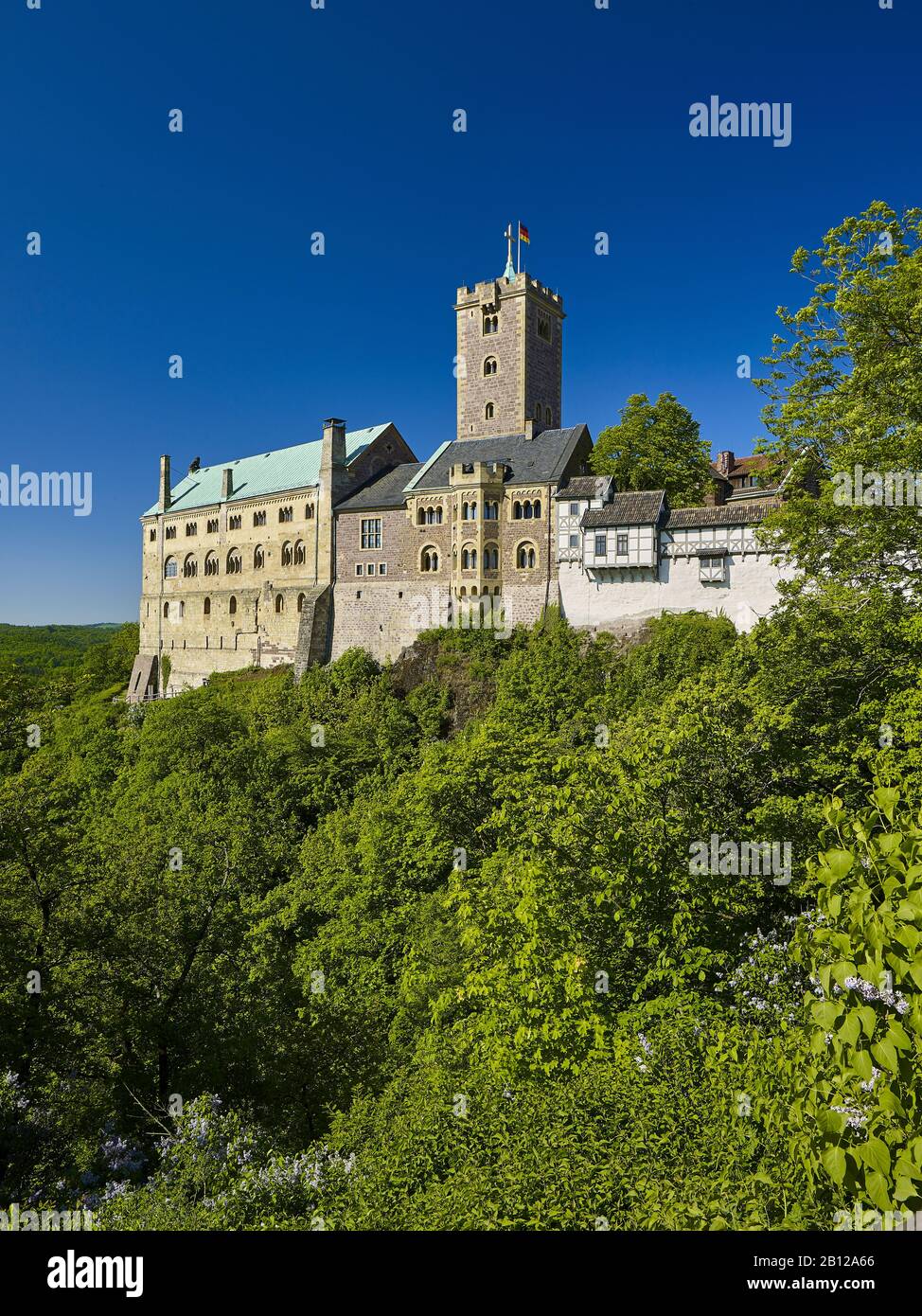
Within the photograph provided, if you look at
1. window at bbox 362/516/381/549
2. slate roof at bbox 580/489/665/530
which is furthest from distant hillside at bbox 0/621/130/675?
slate roof at bbox 580/489/665/530

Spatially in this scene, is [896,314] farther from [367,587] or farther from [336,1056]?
[367,587]

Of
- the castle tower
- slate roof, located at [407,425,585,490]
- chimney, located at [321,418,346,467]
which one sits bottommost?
slate roof, located at [407,425,585,490]

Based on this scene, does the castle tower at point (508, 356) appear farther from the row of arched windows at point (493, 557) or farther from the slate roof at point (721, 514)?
the slate roof at point (721, 514)

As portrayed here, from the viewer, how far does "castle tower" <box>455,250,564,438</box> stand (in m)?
48.7

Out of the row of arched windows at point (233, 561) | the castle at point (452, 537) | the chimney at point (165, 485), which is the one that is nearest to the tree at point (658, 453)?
the castle at point (452, 537)

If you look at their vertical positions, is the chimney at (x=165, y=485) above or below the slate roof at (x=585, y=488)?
above

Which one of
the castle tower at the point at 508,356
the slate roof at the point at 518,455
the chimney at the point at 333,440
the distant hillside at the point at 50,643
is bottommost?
the distant hillside at the point at 50,643

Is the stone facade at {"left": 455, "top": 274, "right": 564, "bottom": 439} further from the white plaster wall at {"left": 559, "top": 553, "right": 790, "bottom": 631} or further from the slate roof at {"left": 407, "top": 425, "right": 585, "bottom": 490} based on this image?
the white plaster wall at {"left": 559, "top": 553, "right": 790, "bottom": 631}

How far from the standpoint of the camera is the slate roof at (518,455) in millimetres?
41844

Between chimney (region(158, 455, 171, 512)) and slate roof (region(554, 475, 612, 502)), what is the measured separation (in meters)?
37.3

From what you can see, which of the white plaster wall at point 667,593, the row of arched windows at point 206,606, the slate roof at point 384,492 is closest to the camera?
the white plaster wall at point 667,593

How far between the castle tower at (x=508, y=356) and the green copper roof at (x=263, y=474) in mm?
7078
